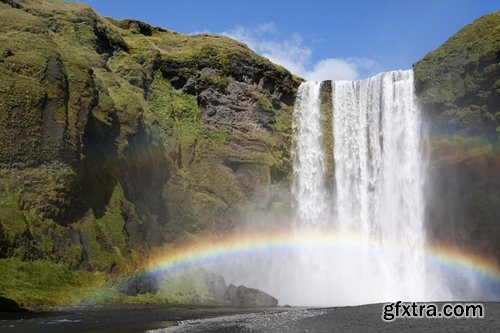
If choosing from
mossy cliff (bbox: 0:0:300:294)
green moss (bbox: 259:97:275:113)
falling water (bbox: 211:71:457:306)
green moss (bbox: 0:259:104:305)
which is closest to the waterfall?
falling water (bbox: 211:71:457:306)

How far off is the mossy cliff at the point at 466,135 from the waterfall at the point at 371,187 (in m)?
2.17

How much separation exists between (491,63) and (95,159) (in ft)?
130

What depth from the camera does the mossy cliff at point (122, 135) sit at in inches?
1702

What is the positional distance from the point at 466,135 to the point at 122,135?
3545cm

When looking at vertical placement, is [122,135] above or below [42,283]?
above

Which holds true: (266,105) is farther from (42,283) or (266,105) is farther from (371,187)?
(42,283)

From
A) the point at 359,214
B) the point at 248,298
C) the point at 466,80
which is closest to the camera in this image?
the point at 248,298

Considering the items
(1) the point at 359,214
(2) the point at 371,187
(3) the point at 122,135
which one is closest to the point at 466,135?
(2) the point at 371,187

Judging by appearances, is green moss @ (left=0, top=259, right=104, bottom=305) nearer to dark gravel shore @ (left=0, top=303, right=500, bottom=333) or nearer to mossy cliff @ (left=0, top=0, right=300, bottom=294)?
mossy cliff @ (left=0, top=0, right=300, bottom=294)

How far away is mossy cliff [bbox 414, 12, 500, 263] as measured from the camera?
50688 mm

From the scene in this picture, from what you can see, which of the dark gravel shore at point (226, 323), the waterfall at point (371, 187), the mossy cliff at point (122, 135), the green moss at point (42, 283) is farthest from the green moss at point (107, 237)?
the waterfall at point (371, 187)

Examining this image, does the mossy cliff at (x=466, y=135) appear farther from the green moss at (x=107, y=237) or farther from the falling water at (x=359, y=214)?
the green moss at (x=107, y=237)

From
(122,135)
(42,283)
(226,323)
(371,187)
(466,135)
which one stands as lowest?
(226,323)

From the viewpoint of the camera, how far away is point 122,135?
54594 mm
